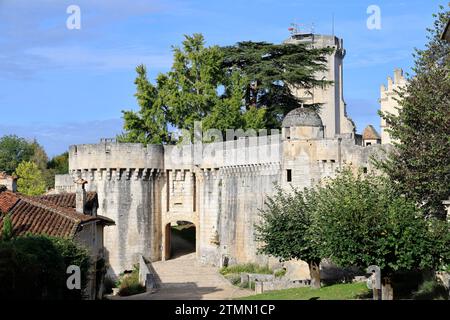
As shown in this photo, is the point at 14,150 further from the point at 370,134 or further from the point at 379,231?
the point at 379,231

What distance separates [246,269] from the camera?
171ft

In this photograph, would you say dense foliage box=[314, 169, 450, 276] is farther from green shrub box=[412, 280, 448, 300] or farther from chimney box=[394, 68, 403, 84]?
chimney box=[394, 68, 403, 84]

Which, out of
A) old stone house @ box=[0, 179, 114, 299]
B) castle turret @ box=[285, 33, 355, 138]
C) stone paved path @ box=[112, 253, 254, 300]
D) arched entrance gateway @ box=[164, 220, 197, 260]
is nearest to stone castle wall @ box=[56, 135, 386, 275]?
arched entrance gateway @ box=[164, 220, 197, 260]

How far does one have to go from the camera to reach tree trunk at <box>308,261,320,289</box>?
41938 mm

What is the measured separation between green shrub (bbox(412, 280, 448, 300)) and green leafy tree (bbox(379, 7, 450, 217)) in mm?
2632

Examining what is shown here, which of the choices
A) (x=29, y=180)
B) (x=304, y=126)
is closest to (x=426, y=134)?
(x=304, y=126)

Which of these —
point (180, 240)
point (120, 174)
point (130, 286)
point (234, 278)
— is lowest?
point (130, 286)

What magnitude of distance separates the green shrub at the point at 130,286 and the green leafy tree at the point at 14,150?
61.0 metres

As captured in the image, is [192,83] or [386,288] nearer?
[386,288]

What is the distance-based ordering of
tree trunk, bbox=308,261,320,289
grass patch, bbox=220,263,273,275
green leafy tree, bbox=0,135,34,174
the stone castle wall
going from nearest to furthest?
tree trunk, bbox=308,261,320,289 → grass patch, bbox=220,263,273,275 → the stone castle wall → green leafy tree, bbox=0,135,34,174

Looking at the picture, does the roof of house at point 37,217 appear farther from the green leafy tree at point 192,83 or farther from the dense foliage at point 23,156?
the dense foliage at point 23,156

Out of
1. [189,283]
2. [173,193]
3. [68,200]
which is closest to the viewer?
[68,200]

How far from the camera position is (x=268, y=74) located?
207ft

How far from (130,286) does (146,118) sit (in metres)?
16.1
